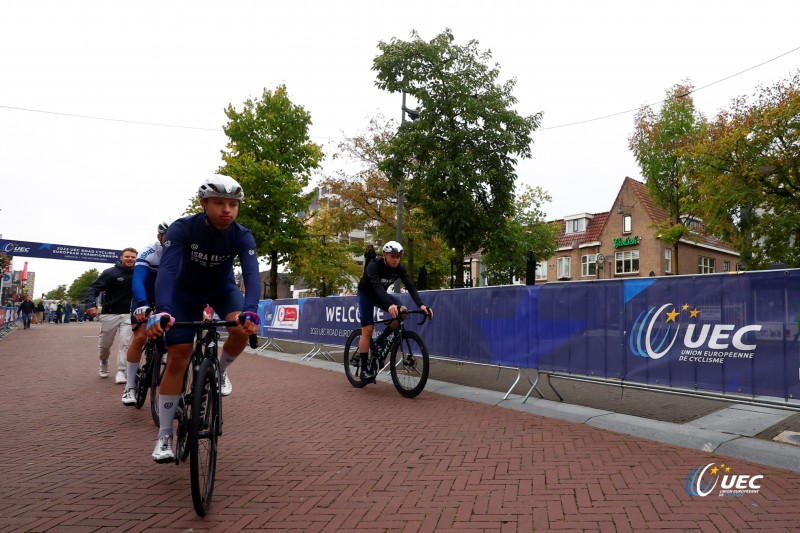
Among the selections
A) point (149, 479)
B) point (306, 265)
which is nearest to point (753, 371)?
point (149, 479)

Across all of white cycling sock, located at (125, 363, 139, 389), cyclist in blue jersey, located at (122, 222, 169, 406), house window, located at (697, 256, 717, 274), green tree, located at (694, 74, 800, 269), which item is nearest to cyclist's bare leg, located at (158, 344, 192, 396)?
cyclist in blue jersey, located at (122, 222, 169, 406)

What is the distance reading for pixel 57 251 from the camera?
184 ft

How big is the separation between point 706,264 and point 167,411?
50.6 m

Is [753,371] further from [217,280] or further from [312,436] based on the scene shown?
[217,280]

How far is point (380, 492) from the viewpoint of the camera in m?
3.43

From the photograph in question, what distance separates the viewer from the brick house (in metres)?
40.9

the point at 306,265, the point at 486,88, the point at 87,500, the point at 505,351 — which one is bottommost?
the point at 87,500

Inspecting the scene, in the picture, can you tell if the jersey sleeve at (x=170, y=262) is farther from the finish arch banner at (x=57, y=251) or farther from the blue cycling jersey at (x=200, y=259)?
the finish arch banner at (x=57, y=251)

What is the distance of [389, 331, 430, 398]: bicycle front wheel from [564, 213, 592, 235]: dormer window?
44.1 metres

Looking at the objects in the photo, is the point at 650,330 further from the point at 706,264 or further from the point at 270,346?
the point at 706,264

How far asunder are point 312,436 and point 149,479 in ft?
4.91

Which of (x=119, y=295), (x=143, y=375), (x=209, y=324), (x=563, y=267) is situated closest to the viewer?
(x=209, y=324)
